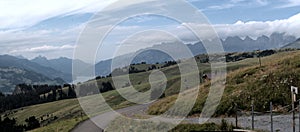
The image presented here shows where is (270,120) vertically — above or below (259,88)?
below

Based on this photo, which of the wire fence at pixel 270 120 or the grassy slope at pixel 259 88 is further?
the grassy slope at pixel 259 88

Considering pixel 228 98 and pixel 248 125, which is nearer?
pixel 248 125

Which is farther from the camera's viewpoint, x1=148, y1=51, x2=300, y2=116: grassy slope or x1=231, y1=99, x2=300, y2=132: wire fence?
x1=148, y1=51, x2=300, y2=116: grassy slope

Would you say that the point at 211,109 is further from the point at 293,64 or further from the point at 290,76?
the point at 293,64

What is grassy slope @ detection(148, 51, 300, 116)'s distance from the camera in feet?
128

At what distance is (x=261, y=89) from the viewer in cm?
4203

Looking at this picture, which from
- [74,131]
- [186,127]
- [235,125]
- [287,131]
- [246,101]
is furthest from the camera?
[74,131]

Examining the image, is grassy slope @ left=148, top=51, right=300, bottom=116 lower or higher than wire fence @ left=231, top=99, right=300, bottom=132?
higher

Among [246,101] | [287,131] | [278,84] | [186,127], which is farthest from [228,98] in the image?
[287,131]

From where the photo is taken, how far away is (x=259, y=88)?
42438 millimetres

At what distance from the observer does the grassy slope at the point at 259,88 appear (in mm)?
39053

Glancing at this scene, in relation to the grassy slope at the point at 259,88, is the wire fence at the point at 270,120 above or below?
below

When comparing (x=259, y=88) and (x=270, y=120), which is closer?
(x=270, y=120)

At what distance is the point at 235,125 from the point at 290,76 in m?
15.9
